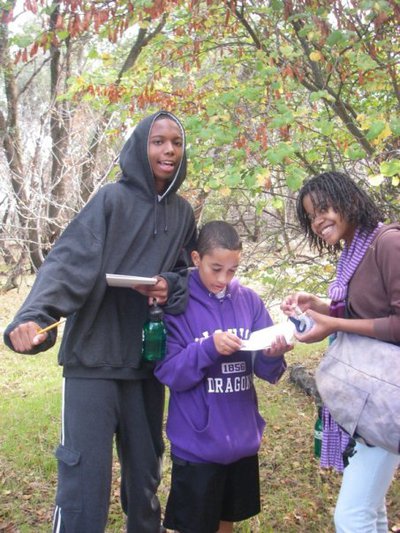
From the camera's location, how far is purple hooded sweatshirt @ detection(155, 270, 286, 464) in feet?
8.13

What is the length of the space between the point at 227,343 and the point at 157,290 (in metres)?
0.40

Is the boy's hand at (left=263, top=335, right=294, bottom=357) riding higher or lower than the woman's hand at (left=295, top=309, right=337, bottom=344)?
lower

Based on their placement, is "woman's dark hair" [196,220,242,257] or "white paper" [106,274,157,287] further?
"woman's dark hair" [196,220,242,257]

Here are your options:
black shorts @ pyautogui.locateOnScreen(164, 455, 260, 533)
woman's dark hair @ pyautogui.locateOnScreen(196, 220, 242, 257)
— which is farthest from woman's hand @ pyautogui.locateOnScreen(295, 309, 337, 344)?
black shorts @ pyautogui.locateOnScreen(164, 455, 260, 533)

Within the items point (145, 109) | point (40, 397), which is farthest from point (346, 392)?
point (40, 397)

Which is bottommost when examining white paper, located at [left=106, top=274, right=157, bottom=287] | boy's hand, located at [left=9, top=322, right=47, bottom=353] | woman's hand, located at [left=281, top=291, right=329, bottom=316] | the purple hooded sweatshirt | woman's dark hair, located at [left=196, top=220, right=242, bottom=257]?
the purple hooded sweatshirt

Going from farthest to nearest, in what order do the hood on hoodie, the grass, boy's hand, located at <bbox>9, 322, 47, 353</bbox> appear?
the grass
the hood on hoodie
boy's hand, located at <bbox>9, 322, 47, 353</bbox>

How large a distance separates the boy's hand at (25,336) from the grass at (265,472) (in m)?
1.87

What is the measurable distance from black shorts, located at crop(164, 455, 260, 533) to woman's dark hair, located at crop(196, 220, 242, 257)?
3.17ft

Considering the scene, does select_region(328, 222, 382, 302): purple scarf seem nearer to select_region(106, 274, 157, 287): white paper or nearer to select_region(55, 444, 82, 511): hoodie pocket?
select_region(106, 274, 157, 287): white paper

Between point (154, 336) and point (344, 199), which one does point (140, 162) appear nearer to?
point (154, 336)

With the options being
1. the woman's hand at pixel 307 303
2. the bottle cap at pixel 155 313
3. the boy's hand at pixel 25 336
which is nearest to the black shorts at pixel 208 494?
the bottle cap at pixel 155 313

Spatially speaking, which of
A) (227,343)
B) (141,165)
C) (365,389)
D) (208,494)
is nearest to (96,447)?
(208,494)

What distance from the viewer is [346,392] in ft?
7.04
